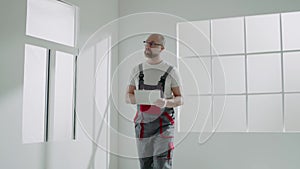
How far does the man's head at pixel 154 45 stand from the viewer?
1633mm

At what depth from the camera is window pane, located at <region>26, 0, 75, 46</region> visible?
2.68m

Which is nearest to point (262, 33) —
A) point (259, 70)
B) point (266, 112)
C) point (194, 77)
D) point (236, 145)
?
point (259, 70)

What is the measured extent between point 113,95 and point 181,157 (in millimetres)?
1961

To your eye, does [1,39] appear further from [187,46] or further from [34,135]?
[187,46]

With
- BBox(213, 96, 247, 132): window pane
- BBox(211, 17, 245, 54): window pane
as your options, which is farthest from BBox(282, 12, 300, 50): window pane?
BBox(213, 96, 247, 132): window pane

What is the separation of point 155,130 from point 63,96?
143 centimetres

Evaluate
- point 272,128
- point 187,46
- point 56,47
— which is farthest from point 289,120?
point 56,47

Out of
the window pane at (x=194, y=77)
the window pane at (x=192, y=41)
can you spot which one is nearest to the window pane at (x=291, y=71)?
the window pane at (x=194, y=77)

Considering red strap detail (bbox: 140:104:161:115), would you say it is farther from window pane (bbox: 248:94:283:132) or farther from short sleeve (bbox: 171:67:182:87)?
window pane (bbox: 248:94:283:132)

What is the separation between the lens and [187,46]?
1801 millimetres

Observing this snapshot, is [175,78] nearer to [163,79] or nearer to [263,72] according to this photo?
[163,79]

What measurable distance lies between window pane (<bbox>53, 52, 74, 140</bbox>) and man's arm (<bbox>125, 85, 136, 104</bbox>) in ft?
4.57

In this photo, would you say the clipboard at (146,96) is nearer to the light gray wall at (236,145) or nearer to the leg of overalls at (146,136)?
the leg of overalls at (146,136)

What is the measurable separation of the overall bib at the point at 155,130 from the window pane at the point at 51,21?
51.9 inches
